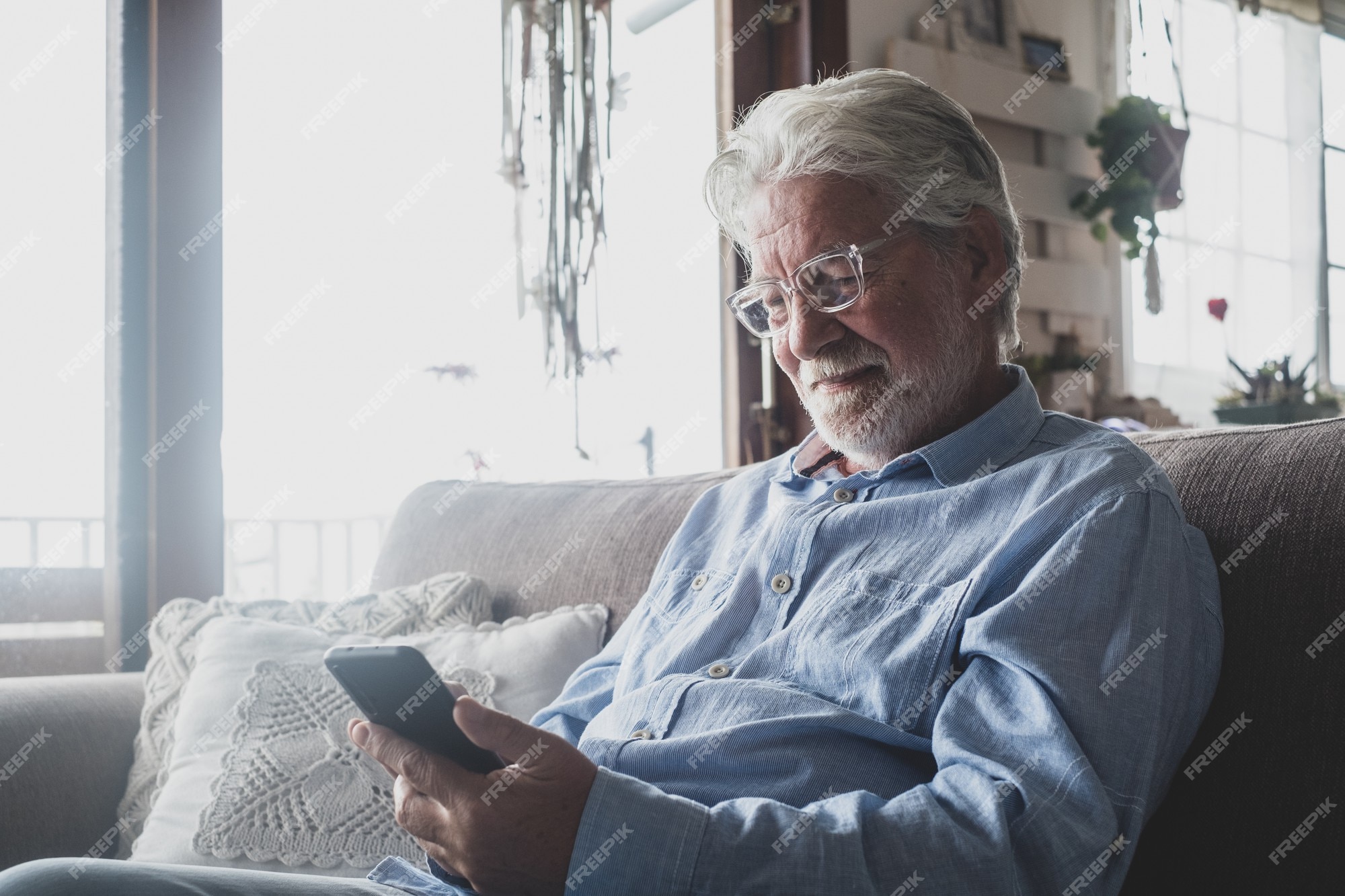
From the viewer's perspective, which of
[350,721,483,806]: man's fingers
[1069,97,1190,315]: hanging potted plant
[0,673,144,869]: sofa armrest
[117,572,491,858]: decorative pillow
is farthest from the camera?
[1069,97,1190,315]: hanging potted plant

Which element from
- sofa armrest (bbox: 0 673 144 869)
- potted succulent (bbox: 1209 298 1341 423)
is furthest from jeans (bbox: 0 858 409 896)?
potted succulent (bbox: 1209 298 1341 423)

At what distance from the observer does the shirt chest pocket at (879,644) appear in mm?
990

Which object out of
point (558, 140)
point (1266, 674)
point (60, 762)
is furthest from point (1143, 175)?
point (60, 762)

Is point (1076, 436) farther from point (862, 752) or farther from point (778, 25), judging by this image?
point (778, 25)

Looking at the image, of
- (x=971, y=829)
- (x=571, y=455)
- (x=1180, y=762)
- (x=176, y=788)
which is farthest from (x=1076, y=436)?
(x=571, y=455)

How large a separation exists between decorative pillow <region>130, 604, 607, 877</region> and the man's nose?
1.79ft

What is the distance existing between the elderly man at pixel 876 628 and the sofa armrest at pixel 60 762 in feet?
2.25

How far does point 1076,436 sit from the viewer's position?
116 cm

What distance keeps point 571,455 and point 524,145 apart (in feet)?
2.81

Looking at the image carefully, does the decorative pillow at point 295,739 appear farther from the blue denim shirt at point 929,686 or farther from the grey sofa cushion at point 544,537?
the blue denim shirt at point 929,686

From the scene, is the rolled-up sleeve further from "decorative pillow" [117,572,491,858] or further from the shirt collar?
"decorative pillow" [117,572,491,858]

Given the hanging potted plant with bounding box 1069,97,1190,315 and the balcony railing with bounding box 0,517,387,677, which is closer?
the balcony railing with bounding box 0,517,387,677

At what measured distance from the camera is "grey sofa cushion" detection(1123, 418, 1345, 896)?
936 mm

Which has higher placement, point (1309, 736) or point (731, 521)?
point (731, 521)
